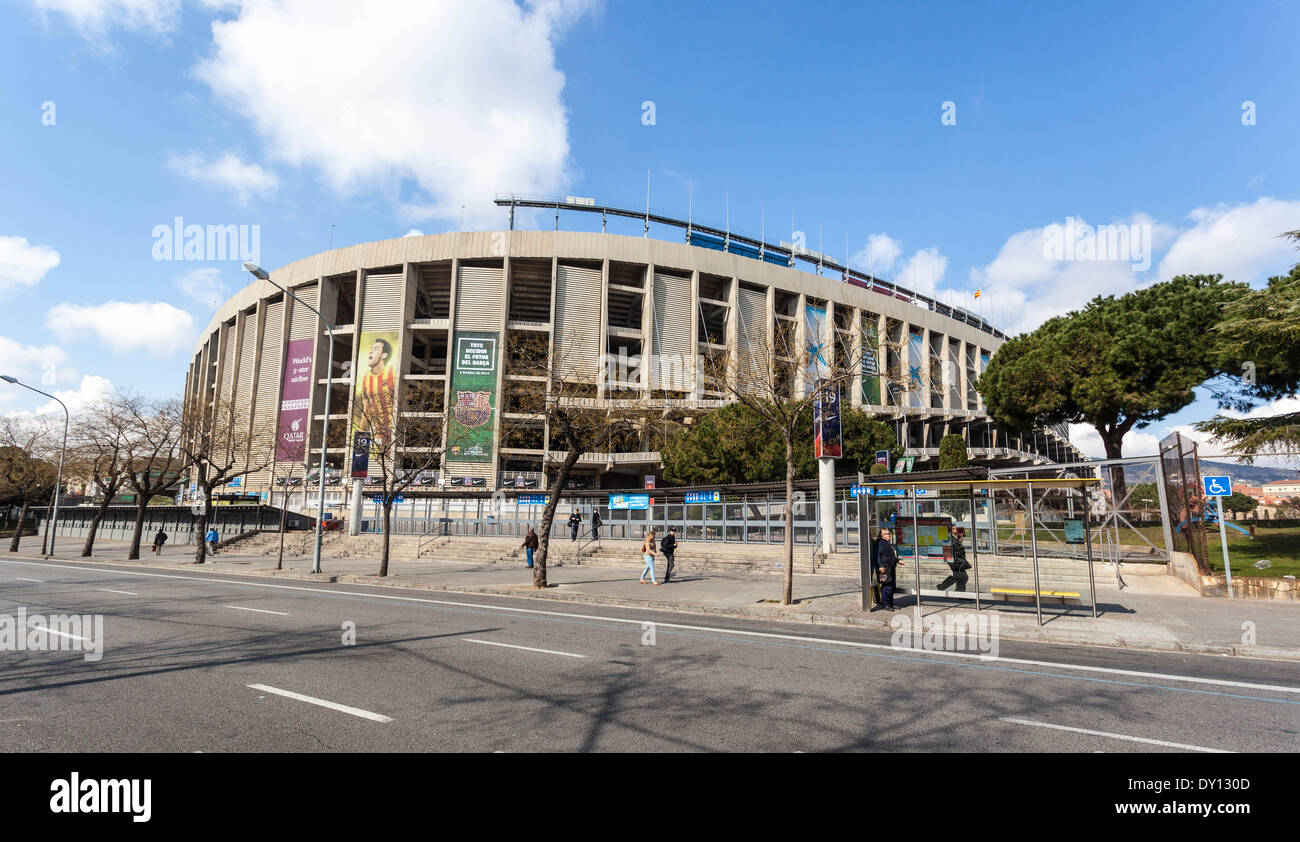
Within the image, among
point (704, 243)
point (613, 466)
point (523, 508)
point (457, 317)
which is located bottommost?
point (523, 508)

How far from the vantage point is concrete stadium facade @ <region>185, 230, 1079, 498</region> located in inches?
2413

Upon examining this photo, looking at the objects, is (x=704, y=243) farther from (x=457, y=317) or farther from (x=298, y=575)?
(x=298, y=575)

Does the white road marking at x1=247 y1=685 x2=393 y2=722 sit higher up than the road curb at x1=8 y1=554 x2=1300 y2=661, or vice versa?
the white road marking at x1=247 y1=685 x2=393 y2=722

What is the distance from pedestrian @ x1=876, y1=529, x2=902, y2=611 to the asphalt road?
3003 mm

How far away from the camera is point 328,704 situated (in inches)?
235

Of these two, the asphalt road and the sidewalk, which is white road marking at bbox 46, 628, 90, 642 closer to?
the asphalt road

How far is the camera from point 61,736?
197 inches

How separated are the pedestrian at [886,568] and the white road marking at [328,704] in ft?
37.4

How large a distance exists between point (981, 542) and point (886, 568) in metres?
6.99

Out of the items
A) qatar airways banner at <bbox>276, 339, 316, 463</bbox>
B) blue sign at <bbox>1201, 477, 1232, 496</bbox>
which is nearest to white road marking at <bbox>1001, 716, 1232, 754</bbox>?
blue sign at <bbox>1201, 477, 1232, 496</bbox>

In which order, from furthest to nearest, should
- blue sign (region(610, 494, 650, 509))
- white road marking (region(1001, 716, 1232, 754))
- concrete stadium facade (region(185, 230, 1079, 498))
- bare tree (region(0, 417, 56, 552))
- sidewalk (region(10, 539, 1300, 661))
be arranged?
concrete stadium facade (region(185, 230, 1079, 498)) < bare tree (region(0, 417, 56, 552)) < blue sign (region(610, 494, 650, 509)) < sidewalk (region(10, 539, 1300, 661)) < white road marking (region(1001, 716, 1232, 754))

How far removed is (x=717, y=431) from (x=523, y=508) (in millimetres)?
16134

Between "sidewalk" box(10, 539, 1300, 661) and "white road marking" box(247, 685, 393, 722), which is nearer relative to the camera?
"white road marking" box(247, 685, 393, 722)
